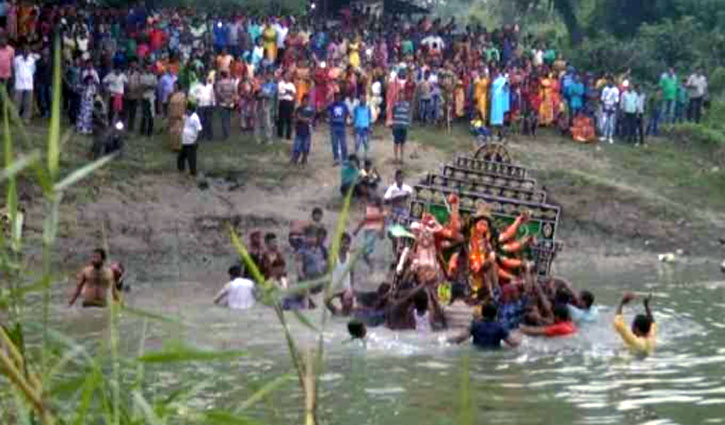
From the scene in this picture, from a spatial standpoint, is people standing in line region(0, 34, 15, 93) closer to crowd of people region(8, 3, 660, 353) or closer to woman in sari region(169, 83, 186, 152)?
crowd of people region(8, 3, 660, 353)

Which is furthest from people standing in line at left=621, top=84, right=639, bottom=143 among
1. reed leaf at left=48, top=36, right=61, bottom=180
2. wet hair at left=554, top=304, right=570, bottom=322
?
reed leaf at left=48, top=36, right=61, bottom=180

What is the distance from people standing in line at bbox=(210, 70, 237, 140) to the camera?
29.2 meters

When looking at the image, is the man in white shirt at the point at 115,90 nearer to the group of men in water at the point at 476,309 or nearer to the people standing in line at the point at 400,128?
the people standing in line at the point at 400,128

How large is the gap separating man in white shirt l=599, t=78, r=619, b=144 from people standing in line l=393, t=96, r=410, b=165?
4.61 metres

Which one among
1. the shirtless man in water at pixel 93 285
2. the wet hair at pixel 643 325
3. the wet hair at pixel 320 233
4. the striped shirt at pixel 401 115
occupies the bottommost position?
the shirtless man in water at pixel 93 285

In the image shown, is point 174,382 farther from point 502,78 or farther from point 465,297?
point 502,78

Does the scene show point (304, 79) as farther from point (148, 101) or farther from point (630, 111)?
point (630, 111)

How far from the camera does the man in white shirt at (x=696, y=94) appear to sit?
35219 mm

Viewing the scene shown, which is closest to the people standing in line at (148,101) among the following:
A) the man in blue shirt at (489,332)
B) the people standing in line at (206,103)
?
the people standing in line at (206,103)

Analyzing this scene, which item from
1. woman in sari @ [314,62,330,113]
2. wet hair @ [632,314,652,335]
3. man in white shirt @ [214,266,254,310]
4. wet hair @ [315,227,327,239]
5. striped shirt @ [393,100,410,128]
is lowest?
man in white shirt @ [214,266,254,310]

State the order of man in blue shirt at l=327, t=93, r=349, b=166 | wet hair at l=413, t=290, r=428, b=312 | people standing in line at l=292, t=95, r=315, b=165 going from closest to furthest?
wet hair at l=413, t=290, r=428, b=312 < people standing in line at l=292, t=95, r=315, b=165 < man in blue shirt at l=327, t=93, r=349, b=166

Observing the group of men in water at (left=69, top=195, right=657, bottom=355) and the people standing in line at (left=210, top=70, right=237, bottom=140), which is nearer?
the group of men in water at (left=69, top=195, right=657, bottom=355)

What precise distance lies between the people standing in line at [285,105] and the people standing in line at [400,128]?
170cm

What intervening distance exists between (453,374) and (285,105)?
13.9 metres
